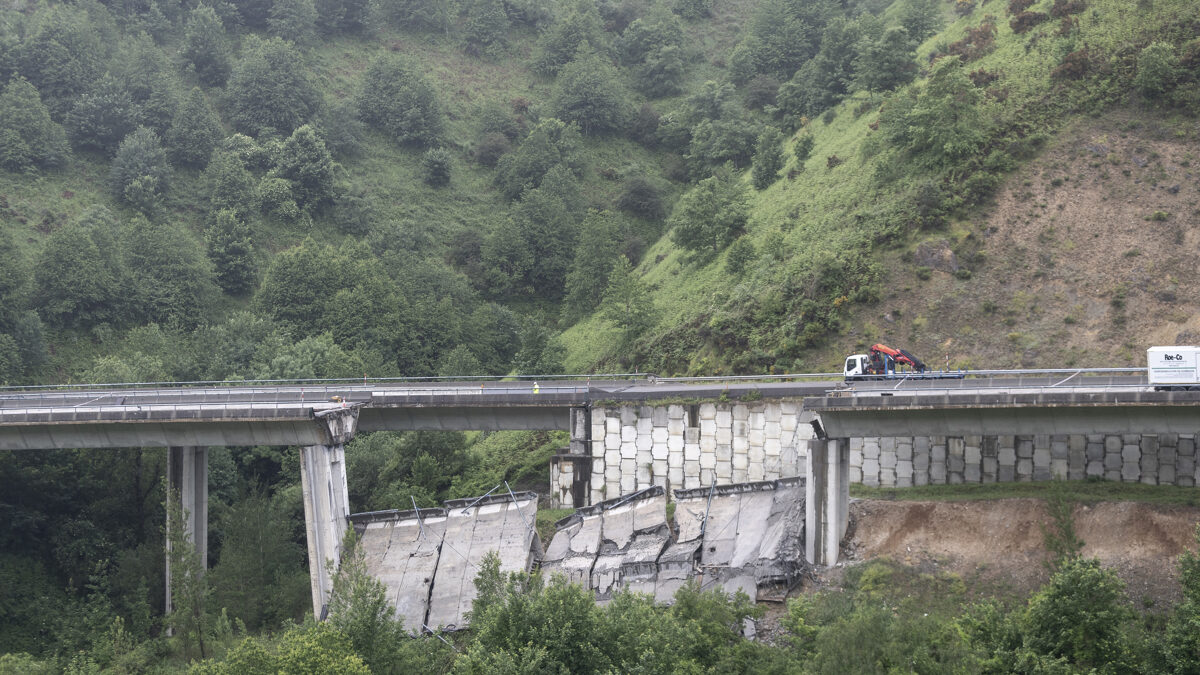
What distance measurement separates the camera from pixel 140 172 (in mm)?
102250

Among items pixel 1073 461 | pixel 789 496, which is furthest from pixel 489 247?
pixel 1073 461

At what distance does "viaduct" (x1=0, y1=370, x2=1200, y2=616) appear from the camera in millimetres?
44219

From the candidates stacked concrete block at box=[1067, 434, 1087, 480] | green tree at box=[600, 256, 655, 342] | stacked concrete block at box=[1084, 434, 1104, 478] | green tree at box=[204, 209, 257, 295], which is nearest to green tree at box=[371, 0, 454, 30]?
green tree at box=[204, 209, 257, 295]

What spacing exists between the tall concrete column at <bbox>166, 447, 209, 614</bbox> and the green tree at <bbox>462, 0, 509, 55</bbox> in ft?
282

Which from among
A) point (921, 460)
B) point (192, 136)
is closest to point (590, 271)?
point (192, 136)

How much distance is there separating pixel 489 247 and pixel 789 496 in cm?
5828

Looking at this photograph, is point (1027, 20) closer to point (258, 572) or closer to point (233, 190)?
point (258, 572)

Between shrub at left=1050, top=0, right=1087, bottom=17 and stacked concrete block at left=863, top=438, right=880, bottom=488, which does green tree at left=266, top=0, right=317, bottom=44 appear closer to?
shrub at left=1050, top=0, right=1087, bottom=17

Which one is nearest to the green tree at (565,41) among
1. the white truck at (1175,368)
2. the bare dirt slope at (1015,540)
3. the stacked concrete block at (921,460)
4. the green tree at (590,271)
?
the green tree at (590,271)

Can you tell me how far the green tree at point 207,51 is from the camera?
389 feet

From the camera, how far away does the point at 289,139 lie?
10762cm

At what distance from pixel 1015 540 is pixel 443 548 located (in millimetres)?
24130

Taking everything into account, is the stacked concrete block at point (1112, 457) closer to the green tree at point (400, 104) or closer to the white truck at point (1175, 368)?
the white truck at point (1175, 368)

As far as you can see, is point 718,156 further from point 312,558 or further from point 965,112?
point 312,558
